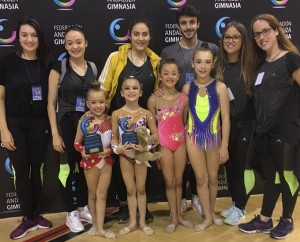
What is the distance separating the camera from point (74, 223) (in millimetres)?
3275

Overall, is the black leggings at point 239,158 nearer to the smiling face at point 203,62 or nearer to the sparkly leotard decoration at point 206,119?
the sparkly leotard decoration at point 206,119

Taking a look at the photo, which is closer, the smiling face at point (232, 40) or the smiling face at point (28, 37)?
the smiling face at point (28, 37)

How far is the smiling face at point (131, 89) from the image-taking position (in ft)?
9.80

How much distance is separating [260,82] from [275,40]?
329mm

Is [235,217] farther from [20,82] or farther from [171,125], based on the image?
[20,82]

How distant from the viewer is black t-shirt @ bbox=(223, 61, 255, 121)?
3188 millimetres

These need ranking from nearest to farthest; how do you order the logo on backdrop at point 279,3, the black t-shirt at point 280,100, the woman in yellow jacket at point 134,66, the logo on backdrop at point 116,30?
1. the black t-shirt at point 280,100
2. the woman in yellow jacket at point 134,66
3. the logo on backdrop at point 116,30
4. the logo on backdrop at point 279,3

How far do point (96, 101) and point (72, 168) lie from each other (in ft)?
2.18

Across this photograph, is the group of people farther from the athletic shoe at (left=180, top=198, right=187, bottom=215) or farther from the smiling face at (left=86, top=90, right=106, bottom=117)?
the athletic shoe at (left=180, top=198, right=187, bottom=215)

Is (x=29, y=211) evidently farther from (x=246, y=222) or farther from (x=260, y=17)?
(x=260, y=17)

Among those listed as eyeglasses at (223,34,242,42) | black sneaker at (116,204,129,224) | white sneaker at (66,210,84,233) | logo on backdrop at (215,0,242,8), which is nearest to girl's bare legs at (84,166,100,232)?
white sneaker at (66,210,84,233)

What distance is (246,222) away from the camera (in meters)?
3.33

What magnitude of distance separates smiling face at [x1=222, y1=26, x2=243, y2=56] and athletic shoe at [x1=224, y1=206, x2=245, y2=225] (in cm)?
136

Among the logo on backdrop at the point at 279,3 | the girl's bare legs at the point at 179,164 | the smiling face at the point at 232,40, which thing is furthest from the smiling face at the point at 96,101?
the logo on backdrop at the point at 279,3
